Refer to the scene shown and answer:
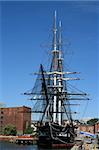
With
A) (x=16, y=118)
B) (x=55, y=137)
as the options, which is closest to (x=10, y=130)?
(x=16, y=118)

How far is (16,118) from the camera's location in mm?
113375

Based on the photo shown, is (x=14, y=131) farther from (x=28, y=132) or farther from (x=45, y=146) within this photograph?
(x=45, y=146)

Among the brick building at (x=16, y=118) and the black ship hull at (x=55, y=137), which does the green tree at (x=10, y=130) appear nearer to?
the brick building at (x=16, y=118)

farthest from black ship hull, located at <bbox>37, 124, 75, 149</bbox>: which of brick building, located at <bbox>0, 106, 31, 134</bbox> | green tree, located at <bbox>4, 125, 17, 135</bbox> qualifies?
brick building, located at <bbox>0, 106, 31, 134</bbox>

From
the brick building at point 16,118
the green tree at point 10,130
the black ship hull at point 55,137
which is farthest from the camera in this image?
the brick building at point 16,118

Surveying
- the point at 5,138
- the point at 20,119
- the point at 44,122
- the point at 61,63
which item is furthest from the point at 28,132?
the point at 44,122

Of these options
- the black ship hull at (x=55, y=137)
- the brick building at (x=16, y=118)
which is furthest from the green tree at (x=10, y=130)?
the black ship hull at (x=55, y=137)

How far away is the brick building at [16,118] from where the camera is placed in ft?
368

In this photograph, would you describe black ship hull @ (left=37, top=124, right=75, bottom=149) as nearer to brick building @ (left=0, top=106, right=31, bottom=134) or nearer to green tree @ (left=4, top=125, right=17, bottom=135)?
green tree @ (left=4, top=125, right=17, bottom=135)

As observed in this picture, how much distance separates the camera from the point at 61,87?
74500 mm

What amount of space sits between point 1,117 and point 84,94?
49826 millimetres

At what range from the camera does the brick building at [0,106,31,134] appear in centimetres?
11231

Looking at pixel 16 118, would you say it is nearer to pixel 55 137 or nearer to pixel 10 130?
pixel 10 130

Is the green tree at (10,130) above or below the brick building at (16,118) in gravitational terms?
below
